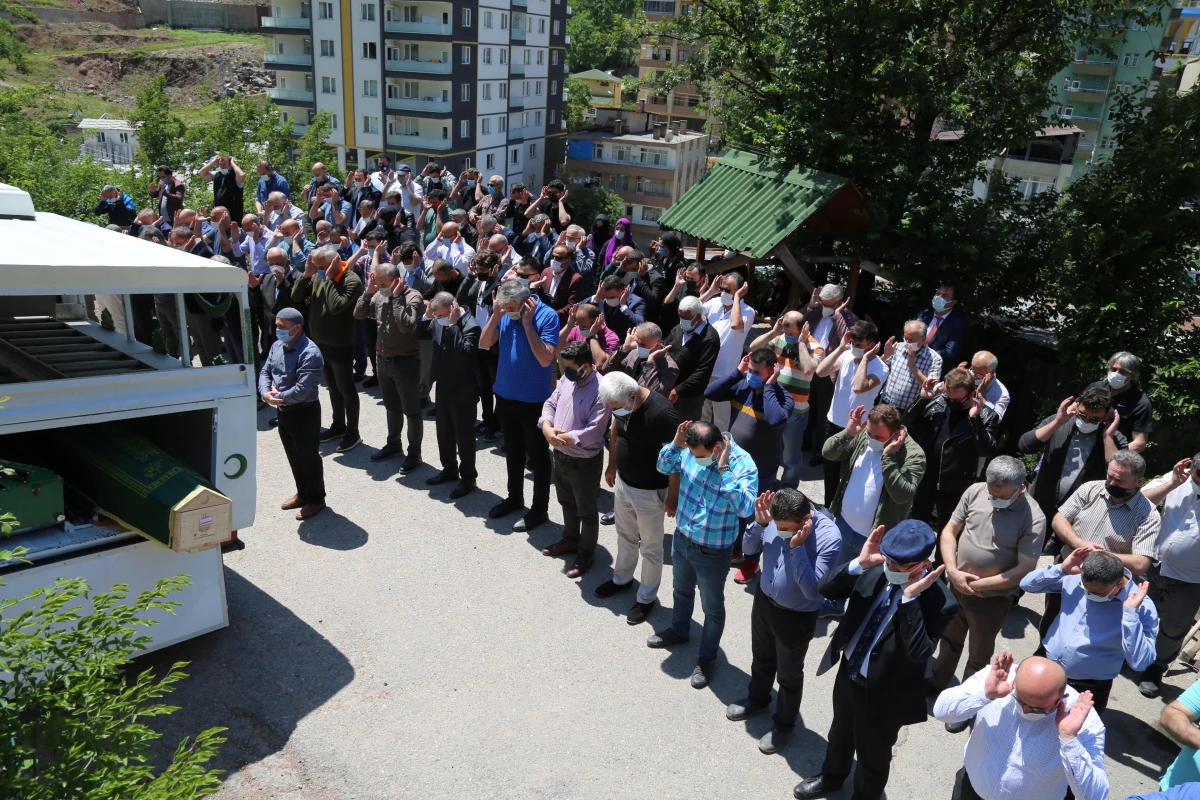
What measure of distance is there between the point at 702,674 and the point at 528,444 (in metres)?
2.65

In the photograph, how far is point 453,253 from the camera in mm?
10117

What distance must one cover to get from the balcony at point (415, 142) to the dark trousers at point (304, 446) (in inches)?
1989

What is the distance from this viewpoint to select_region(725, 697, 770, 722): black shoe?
5.59 meters

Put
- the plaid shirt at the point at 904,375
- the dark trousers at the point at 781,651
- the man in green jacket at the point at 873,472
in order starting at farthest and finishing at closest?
the plaid shirt at the point at 904,375 < the man in green jacket at the point at 873,472 < the dark trousers at the point at 781,651

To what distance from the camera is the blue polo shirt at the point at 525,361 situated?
751cm

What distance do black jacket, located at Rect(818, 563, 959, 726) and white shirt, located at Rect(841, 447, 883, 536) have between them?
1624mm

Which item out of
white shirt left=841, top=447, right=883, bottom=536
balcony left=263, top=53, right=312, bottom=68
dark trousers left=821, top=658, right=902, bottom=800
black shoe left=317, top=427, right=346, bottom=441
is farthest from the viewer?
balcony left=263, top=53, right=312, bottom=68

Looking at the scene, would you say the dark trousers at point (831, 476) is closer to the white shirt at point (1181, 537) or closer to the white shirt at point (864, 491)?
the white shirt at point (864, 491)

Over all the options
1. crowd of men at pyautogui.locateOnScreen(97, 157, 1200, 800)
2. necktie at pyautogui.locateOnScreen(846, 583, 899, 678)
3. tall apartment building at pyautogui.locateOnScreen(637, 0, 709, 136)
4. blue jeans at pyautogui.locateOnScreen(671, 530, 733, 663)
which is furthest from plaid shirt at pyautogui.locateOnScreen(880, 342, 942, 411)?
tall apartment building at pyautogui.locateOnScreen(637, 0, 709, 136)

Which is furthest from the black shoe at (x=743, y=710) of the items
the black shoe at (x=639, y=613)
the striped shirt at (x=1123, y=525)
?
the striped shirt at (x=1123, y=525)

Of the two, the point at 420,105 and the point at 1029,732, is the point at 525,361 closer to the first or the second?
the point at 1029,732

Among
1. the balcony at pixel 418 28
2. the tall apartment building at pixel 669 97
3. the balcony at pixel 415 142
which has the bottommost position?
the balcony at pixel 415 142

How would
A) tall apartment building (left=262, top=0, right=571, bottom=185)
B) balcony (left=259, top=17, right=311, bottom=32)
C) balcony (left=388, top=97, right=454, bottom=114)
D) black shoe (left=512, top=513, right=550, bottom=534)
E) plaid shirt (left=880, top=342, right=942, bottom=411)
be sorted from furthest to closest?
1. balcony (left=259, top=17, right=311, bottom=32)
2. balcony (left=388, top=97, right=454, bottom=114)
3. tall apartment building (left=262, top=0, right=571, bottom=185)
4. black shoe (left=512, top=513, right=550, bottom=534)
5. plaid shirt (left=880, top=342, right=942, bottom=411)

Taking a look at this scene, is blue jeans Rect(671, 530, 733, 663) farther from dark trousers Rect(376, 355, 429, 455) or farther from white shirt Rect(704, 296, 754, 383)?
dark trousers Rect(376, 355, 429, 455)
